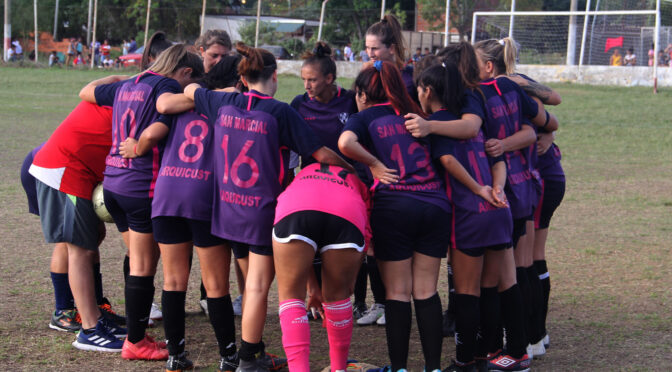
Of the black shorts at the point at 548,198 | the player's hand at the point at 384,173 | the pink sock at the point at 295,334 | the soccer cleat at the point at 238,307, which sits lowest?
the soccer cleat at the point at 238,307

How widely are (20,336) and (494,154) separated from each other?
3.52m

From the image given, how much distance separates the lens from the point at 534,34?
1393 inches

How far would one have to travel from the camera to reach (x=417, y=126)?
164 inches

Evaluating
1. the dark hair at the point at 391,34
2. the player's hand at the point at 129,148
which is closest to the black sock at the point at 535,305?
the dark hair at the point at 391,34

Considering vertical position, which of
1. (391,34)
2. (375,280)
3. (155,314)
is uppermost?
(391,34)

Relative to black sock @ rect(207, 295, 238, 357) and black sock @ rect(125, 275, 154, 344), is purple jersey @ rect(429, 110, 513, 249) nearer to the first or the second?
black sock @ rect(207, 295, 238, 357)

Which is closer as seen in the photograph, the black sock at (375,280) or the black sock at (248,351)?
the black sock at (248,351)

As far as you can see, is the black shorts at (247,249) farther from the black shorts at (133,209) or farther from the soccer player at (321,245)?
the black shorts at (133,209)

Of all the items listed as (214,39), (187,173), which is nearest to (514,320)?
(187,173)

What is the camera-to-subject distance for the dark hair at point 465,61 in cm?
454

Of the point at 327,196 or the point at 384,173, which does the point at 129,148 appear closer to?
the point at 327,196

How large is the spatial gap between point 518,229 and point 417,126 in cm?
117

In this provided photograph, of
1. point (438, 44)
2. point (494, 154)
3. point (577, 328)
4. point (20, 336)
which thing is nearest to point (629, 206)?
point (577, 328)

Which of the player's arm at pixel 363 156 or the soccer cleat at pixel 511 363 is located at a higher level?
the player's arm at pixel 363 156
